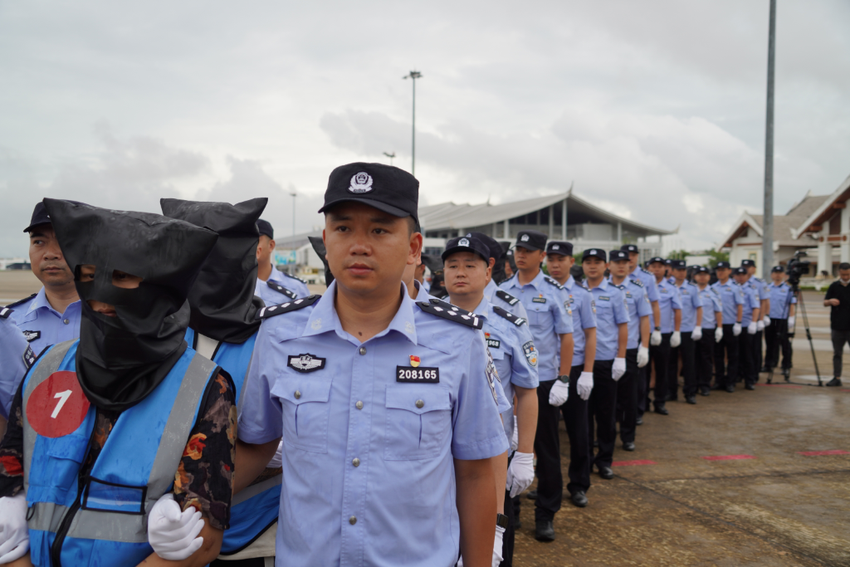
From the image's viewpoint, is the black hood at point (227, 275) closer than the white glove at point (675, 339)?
Yes

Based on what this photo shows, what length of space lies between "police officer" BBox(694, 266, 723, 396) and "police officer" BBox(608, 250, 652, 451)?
3.17 m

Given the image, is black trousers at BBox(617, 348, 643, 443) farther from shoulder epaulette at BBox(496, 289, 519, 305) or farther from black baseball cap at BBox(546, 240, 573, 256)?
shoulder epaulette at BBox(496, 289, 519, 305)

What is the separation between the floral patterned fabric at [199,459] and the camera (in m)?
1.51

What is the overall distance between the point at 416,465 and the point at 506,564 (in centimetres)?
196

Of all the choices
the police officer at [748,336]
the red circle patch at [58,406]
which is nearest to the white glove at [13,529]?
the red circle patch at [58,406]

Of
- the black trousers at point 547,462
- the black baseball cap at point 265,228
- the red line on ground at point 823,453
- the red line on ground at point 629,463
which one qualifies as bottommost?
the red line on ground at point 629,463

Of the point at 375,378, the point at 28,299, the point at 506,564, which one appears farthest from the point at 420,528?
the point at 28,299

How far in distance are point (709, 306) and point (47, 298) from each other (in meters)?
9.58

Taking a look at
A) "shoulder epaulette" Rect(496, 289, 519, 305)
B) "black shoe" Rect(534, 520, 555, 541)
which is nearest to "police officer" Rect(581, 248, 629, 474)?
"black shoe" Rect(534, 520, 555, 541)

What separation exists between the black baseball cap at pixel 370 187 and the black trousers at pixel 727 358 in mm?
10123

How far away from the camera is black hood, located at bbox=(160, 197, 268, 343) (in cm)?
216

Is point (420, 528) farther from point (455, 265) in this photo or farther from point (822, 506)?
point (822, 506)

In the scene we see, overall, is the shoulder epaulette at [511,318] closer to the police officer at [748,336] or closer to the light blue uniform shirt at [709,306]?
the light blue uniform shirt at [709,306]

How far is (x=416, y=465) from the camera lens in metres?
1.61
